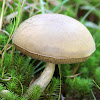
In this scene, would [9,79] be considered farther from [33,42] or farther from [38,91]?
[33,42]

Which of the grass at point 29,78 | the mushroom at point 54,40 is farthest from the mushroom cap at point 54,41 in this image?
the grass at point 29,78

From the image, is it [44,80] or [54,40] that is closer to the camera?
[54,40]

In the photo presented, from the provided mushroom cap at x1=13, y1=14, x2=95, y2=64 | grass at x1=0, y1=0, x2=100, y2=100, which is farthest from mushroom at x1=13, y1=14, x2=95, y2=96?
grass at x1=0, y1=0, x2=100, y2=100

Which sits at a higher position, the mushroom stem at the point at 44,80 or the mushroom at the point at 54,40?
the mushroom at the point at 54,40

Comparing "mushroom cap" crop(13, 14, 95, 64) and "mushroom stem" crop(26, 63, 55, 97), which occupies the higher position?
"mushroom cap" crop(13, 14, 95, 64)

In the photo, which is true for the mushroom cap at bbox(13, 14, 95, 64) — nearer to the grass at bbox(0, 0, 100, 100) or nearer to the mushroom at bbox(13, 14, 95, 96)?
the mushroom at bbox(13, 14, 95, 96)

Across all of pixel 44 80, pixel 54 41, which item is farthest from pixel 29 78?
pixel 54 41

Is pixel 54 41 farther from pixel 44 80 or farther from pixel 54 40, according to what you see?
pixel 44 80

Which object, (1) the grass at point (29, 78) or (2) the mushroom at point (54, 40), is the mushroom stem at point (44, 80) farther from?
(2) the mushroom at point (54, 40)

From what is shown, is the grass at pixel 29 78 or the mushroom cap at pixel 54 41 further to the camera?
the grass at pixel 29 78

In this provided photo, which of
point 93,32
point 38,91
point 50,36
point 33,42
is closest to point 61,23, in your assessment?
point 50,36
